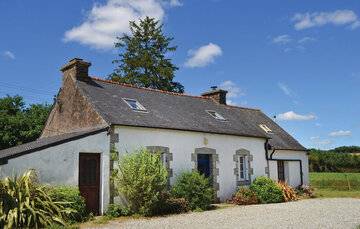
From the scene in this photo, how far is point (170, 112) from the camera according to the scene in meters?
18.4

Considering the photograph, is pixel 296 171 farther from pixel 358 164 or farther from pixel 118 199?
pixel 358 164

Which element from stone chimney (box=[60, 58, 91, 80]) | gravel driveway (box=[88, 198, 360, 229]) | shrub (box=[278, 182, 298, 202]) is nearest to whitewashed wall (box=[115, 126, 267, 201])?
shrub (box=[278, 182, 298, 202])

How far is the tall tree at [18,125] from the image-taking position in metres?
23.8

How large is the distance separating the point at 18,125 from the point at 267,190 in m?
14.9

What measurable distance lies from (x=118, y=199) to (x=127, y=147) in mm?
1867

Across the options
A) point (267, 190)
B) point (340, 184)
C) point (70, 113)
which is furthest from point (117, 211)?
point (340, 184)

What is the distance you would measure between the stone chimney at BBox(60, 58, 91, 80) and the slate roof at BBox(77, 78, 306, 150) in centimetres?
36

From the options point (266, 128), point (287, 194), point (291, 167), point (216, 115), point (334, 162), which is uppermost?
point (216, 115)

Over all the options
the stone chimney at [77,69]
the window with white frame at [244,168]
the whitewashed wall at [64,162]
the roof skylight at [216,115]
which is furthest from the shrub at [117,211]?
the roof skylight at [216,115]

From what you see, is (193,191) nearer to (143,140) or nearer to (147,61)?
(143,140)

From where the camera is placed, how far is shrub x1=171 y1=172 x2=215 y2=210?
15250mm

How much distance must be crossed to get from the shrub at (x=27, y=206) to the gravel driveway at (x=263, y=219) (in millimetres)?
1486

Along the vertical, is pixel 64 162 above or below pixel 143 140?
below

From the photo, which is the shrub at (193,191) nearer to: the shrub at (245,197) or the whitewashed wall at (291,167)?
the shrub at (245,197)
